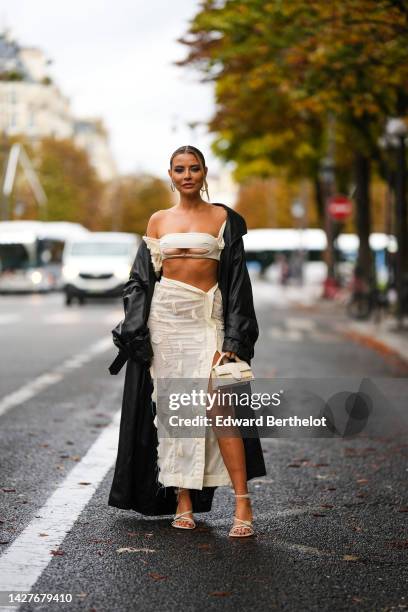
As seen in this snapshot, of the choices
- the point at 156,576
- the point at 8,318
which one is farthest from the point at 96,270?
the point at 156,576

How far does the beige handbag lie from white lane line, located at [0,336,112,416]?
5298 millimetres

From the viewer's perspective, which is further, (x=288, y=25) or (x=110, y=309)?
(x=110, y=309)

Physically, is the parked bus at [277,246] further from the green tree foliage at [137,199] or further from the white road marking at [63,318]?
the white road marking at [63,318]

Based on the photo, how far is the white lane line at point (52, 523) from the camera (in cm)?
510

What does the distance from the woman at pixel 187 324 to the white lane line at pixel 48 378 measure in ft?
16.4

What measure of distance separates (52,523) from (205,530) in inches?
29.6

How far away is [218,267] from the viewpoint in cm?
595

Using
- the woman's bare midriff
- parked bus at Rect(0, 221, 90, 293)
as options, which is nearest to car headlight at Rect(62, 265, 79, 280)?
parked bus at Rect(0, 221, 90, 293)

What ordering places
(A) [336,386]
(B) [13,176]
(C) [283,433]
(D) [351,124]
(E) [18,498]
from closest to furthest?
(E) [18,498] < (C) [283,433] < (A) [336,386] < (D) [351,124] < (B) [13,176]

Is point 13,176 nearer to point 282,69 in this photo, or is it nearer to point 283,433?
point 282,69

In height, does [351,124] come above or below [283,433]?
above

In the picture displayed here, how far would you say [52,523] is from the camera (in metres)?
6.21

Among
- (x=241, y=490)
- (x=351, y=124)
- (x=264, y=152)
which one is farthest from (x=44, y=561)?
(x=264, y=152)

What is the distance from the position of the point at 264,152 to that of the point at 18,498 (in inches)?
1088
